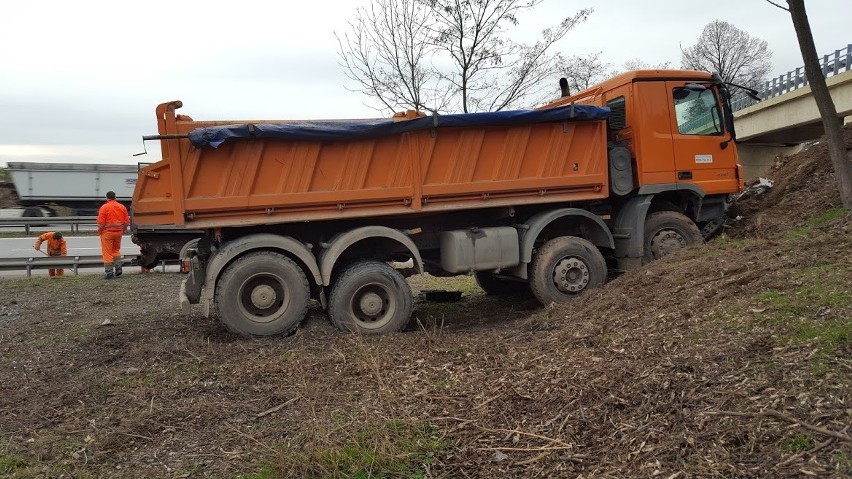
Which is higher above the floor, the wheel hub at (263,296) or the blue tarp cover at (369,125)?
the blue tarp cover at (369,125)

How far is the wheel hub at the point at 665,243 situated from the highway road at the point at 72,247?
15.0 meters

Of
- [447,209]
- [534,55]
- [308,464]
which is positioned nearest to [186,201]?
[447,209]

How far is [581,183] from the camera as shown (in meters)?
7.59

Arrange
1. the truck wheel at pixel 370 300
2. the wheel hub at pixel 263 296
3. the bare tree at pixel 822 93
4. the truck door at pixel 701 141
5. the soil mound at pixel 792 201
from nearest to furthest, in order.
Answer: the wheel hub at pixel 263 296 → the truck wheel at pixel 370 300 → the bare tree at pixel 822 93 → the soil mound at pixel 792 201 → the truck door at pixel 701 141

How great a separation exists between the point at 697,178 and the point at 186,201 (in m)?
6.18

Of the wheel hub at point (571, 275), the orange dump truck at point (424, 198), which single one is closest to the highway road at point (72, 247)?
the orange dump truck at point (424, 198)

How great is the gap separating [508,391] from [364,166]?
134 inches

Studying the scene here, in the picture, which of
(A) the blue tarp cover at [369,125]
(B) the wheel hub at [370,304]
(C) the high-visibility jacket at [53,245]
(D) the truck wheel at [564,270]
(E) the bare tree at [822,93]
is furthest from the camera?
(C) the high-visibility jacket at [53,245]

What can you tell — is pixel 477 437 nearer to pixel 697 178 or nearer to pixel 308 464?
pixel 308 464

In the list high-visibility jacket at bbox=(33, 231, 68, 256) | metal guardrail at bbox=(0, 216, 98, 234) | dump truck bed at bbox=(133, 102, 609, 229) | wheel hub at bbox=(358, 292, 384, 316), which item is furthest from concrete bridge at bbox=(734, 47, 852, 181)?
metal guardrail at bbox=(0, 216, 98, 234)

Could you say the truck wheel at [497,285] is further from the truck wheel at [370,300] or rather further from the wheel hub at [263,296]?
the wheel hub at [263,296]

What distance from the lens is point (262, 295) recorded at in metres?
6.61

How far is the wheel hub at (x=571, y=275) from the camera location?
24.8ft

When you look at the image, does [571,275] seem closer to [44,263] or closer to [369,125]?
[369,125]
